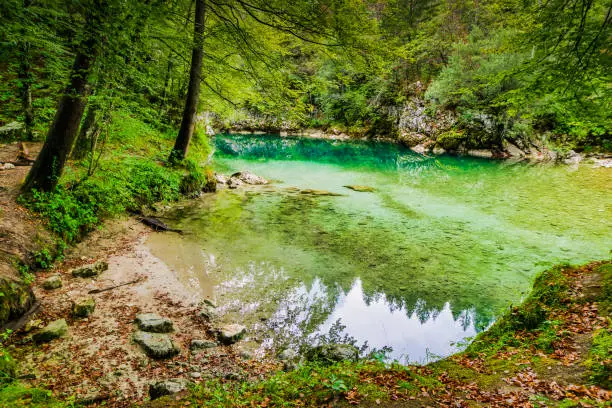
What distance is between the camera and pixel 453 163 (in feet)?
85.5

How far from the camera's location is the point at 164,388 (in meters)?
3.69

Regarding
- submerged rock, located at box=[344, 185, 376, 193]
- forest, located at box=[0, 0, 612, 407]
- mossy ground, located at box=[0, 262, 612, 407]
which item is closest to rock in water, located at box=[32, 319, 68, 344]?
forest, located at box=[0, 0, 612, 407]

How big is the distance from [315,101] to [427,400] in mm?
49189

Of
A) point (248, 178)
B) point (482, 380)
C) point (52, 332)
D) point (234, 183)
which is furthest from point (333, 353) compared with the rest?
point (248, 178)

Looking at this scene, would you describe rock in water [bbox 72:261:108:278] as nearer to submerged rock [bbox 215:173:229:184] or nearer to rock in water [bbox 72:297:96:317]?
rock in water [bbox 72:297:96:317]

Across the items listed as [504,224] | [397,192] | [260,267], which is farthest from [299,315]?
[397,192]

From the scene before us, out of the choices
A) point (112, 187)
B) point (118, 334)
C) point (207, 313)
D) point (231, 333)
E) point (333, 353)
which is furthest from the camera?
point (112, 187)

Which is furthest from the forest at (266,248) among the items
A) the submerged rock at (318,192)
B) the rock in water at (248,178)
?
the rock in water at (248,178)

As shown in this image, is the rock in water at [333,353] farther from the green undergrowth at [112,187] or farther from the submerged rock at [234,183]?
the submerged rock at [234,183]

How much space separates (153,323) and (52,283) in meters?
2.07

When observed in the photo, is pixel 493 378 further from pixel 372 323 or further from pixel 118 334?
pixel 118 334

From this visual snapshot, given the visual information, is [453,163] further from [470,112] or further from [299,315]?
[299,315]

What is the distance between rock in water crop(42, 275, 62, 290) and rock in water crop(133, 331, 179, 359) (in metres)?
1.93

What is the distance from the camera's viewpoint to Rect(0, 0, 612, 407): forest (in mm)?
3461
